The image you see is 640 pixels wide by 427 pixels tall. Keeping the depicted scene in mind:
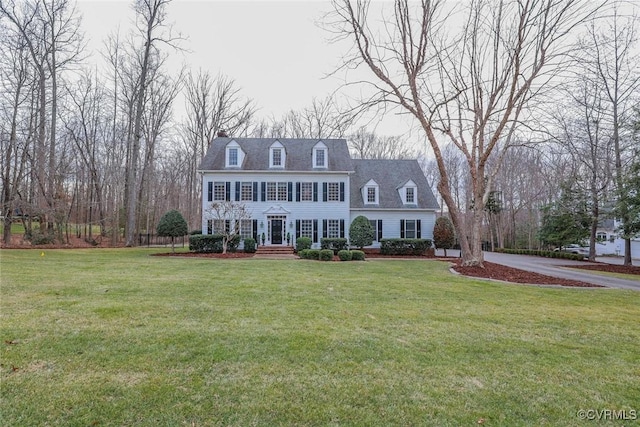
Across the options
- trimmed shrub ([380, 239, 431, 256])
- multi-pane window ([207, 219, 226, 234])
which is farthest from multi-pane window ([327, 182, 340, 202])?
multi-pane window ([207, 219, 226, 234])

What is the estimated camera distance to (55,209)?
1981 cm

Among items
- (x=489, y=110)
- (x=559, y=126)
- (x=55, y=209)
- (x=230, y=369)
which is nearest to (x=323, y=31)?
(x=489, y=110)

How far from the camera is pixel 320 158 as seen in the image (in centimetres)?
2127

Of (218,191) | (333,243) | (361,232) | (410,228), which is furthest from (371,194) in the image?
(218,191)

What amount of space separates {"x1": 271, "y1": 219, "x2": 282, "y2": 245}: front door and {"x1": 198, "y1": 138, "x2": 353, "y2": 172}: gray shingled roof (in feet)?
10.9

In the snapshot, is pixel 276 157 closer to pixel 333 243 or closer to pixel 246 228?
pixel 246 228

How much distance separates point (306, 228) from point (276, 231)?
1.85 metres

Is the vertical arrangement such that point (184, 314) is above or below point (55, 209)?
below

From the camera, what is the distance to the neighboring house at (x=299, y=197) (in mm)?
20453

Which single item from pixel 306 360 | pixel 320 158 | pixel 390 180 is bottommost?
pixel 306 360

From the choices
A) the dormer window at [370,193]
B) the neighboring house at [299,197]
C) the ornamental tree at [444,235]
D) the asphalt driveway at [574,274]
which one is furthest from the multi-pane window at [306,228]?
the asphalt driveway at [574,274]

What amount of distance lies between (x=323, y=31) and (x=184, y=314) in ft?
36.9

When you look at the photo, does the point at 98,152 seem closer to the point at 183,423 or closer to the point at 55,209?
the point at 55,209

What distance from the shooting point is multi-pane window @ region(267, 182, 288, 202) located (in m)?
20.7
